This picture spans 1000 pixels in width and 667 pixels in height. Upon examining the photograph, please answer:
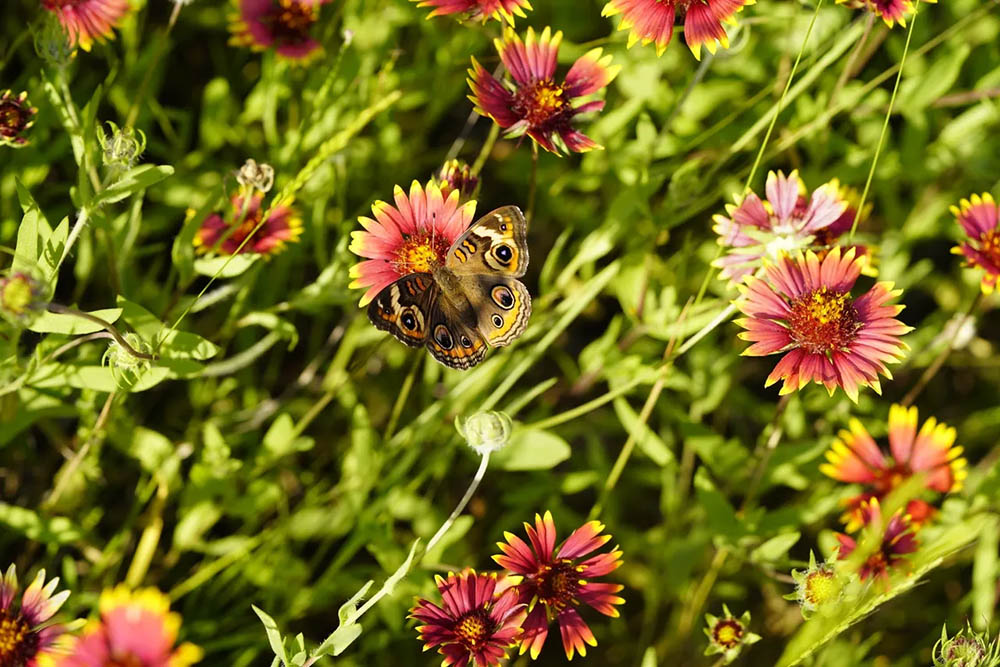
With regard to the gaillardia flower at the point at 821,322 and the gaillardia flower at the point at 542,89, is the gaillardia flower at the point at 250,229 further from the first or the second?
the gaillardia flower at the point at 821,322

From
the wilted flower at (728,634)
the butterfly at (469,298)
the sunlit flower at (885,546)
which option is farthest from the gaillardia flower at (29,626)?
the sunlit flower at (885,546)

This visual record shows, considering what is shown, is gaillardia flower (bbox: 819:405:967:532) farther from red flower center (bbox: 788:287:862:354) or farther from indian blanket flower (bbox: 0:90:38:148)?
indian blanket flower (bbox: 0:90:38:148)

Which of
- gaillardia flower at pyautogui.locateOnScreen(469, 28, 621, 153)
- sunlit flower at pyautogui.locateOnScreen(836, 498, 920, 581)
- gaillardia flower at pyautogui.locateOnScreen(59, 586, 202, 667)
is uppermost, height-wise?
gaillardia flower at pyautogui.locateOnScreen(469, 28, 621, 153)

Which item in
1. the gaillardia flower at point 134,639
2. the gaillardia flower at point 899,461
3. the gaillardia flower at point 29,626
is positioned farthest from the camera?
the gaillardia flower at point 899,461

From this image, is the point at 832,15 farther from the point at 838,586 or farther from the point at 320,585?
the point at 320,585

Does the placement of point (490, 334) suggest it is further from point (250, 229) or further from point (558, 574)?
point (250, 229)

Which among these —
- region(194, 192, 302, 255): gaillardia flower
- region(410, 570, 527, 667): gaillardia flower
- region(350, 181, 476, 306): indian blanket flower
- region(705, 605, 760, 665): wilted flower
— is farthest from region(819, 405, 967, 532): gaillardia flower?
region(194, 192, 302, 255): gaillardia flower

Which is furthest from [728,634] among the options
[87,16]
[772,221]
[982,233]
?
[87,16]
